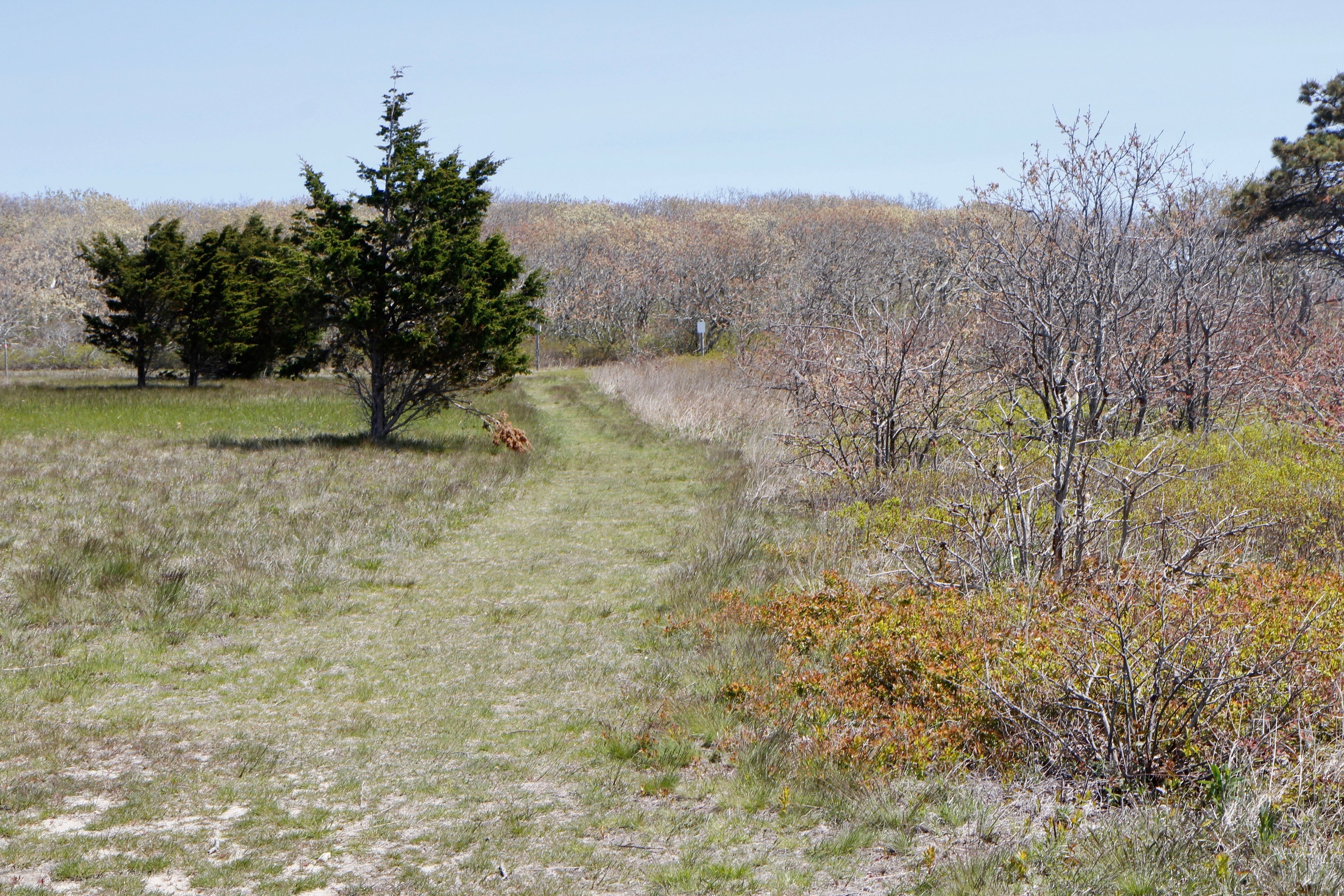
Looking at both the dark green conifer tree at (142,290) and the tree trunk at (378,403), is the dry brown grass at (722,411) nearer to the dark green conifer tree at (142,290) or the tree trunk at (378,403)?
the tree trunk at (378,403)

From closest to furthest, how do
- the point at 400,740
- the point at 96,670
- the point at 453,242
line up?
the point at 400,740
the point at 96,670
the point at 453,242

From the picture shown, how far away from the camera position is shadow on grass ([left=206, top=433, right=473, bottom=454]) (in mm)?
16984

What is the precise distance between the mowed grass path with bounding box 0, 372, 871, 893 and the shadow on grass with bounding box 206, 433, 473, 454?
8710 mm

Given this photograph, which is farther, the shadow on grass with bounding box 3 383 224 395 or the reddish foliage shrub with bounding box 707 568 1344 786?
the shadow on grass with bounding box 3 383 224 395

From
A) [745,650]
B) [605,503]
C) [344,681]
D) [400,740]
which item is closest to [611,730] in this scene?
[400,740]

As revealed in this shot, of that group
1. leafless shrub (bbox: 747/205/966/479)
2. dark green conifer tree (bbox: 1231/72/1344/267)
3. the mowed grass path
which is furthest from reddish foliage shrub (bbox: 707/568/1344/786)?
dark green conifer tree (bbox: 1231/72/1344/267)

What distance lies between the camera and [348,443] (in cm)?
1747

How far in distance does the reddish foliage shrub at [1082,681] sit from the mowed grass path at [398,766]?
0.83 m

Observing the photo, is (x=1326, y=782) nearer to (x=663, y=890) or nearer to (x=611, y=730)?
Answer: (x=663, y=890)

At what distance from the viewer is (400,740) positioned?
17.5 feet

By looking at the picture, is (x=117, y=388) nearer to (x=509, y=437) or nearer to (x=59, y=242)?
(x=509, y=437)

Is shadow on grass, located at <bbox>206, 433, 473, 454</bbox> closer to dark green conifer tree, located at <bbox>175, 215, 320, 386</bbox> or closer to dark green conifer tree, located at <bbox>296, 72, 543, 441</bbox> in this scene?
dark green conifer tree, located at <bbox>296, 72, 543, 441</bbox>

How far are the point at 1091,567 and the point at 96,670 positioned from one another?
21.3 ft

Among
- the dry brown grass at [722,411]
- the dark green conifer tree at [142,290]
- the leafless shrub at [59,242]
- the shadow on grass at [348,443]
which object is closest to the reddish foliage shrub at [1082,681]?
the dry brown grass at [722,411]
